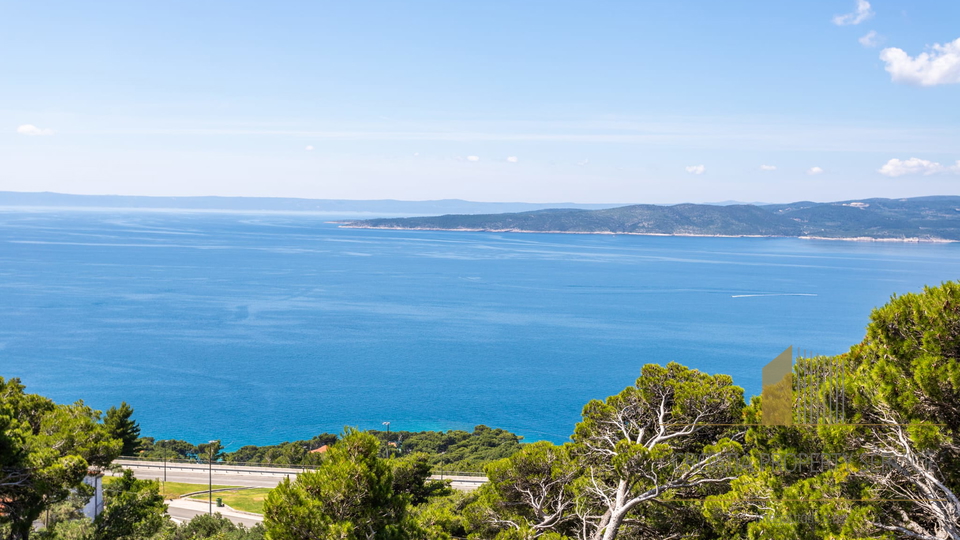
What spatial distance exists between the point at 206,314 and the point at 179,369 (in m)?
25.9

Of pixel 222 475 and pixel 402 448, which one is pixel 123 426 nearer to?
pixel 222 475

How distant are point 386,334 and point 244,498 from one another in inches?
2048

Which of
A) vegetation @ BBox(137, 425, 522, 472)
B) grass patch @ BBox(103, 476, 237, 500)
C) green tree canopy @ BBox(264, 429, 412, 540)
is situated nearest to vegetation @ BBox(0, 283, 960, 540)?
green tree canopy @ BBox(264, 429, 412, 540)

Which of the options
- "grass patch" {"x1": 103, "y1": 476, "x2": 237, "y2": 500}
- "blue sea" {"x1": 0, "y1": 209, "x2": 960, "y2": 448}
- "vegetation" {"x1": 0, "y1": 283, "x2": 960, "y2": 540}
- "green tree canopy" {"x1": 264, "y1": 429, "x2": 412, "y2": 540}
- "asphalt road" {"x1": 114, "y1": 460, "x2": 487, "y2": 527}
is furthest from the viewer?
"blue sea" {"x1": 0, "y1": 209, "x2": 960, "y2": 448}

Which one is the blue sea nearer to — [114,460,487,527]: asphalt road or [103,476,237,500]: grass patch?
[114,460,487,527]: asphalt road

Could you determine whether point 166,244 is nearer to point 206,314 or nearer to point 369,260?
point 369,260

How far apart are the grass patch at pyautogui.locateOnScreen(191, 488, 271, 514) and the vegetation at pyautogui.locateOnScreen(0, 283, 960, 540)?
51.1ft

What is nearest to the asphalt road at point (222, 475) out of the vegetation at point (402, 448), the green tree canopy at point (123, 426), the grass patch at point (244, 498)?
the grass patch at point (244, 498)

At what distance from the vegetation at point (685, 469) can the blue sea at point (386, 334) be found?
40.0 meters

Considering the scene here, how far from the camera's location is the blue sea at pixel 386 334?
200 ft

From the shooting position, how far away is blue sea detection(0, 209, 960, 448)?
60.9 meters

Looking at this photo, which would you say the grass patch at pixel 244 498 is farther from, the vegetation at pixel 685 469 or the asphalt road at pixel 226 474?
the vegetation at pixel 685 469

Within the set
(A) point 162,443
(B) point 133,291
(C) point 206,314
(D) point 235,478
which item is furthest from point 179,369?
(B) point 133,291

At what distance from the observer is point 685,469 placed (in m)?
12.5
